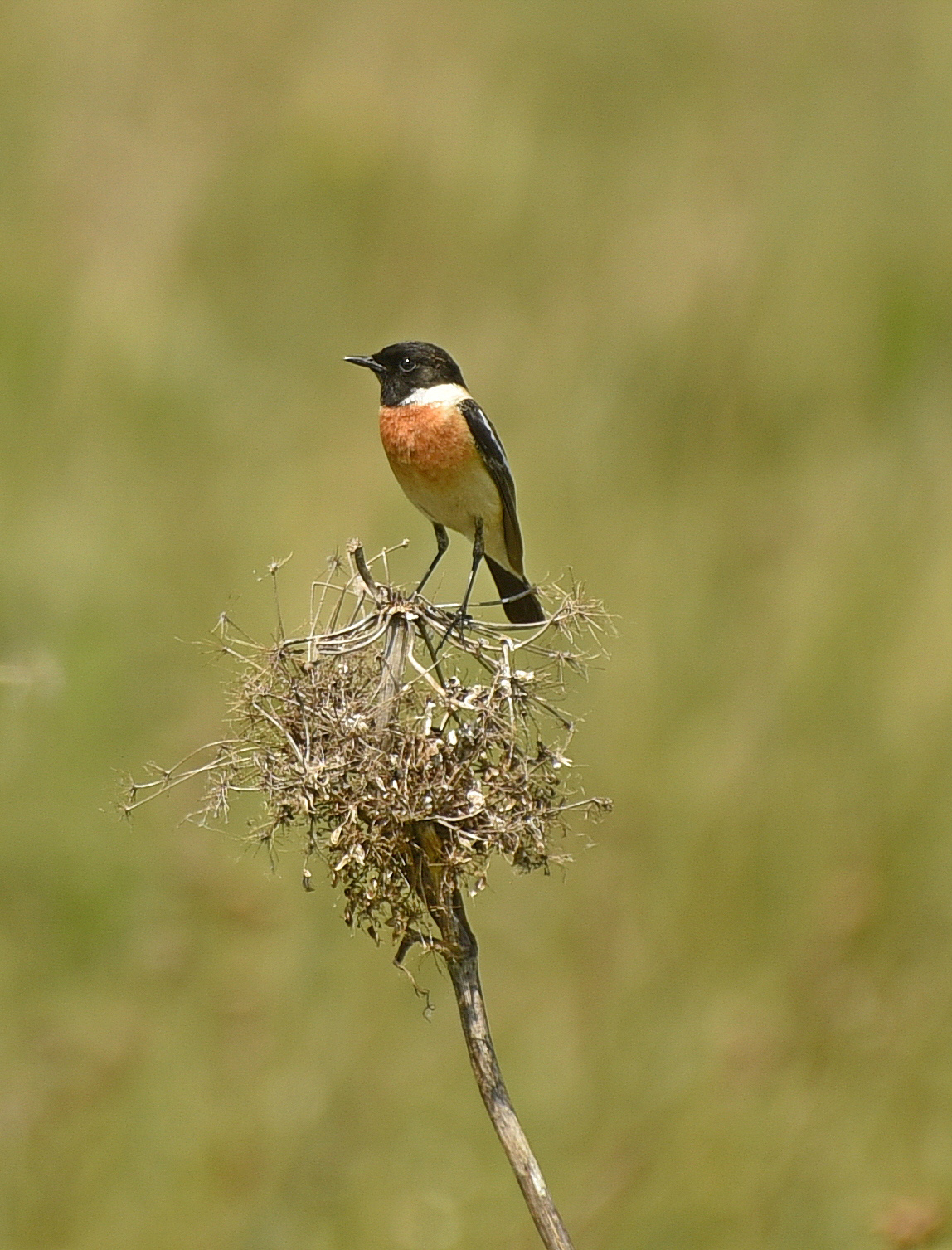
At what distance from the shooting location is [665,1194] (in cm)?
539

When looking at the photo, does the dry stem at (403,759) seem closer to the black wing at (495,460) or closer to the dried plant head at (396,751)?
the dried plant head at (396,751)

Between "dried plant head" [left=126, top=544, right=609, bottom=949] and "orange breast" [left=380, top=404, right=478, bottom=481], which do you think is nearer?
"dried plant head" [left=126, top=544, right=609, bottom=949]

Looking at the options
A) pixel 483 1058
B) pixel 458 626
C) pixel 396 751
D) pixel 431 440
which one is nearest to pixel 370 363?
pixel 431 440

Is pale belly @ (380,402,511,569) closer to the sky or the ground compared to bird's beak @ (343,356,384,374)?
closer to the ground

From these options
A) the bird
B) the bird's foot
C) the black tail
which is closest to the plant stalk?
the bird's foot

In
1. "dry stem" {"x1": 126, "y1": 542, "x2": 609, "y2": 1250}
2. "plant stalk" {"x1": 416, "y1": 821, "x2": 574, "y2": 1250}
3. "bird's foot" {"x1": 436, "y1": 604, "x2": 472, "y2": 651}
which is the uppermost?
"bird's foot" {"x1": 436, "y1": 604, "x2": 472, "y2": 651}

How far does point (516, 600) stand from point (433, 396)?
62 cm

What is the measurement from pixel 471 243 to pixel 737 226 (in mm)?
1158

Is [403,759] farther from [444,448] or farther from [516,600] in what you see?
[444,448]

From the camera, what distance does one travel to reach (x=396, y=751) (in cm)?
223

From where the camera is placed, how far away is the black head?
12.9ft

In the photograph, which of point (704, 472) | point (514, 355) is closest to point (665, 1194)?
point (704, 472)

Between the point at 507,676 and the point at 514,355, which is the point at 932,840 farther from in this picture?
the point at 507,676

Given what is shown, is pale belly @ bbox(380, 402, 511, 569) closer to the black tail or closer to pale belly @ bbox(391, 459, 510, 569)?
pale belly @ bbox(391, 459, 510, 569)
